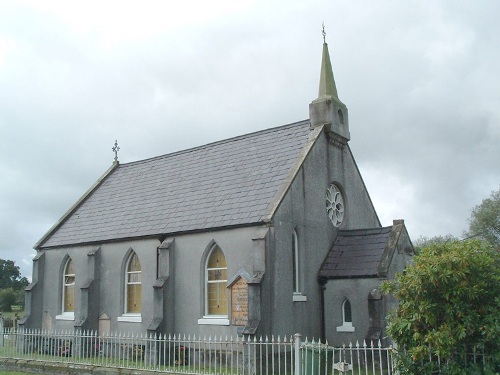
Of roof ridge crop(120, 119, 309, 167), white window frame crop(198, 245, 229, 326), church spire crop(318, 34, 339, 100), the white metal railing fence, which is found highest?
church spire crop(318, 34, 339, 100)

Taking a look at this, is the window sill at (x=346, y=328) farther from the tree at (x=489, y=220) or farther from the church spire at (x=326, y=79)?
the tree at (x=489, y=220)

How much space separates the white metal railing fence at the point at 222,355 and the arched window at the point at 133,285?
1.88 metres

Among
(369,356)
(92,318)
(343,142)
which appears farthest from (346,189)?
(92,318)

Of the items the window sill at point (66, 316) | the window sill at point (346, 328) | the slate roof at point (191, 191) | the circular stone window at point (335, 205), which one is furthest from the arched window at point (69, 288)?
the window sill at point (346, 328)

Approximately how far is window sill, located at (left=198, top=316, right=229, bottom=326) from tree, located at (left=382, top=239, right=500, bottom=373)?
9.86 m

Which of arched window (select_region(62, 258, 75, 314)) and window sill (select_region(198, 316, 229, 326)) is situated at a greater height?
arched window (select_region(62, 258, 75, 314))

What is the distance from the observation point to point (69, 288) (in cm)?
2780

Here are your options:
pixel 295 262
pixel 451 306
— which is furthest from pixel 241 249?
pixel 451 306

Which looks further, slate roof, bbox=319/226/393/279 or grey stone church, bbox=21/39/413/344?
slate roof, bbox=319/226/393/279

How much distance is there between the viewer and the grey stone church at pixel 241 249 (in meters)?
19.5

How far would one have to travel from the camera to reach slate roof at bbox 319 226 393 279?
20.0 metres

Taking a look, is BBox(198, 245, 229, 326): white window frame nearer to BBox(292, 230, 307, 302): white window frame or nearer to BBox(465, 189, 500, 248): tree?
BBox(292, 230, 307, 302): white window frame

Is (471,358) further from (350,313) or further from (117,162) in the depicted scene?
(117,162)

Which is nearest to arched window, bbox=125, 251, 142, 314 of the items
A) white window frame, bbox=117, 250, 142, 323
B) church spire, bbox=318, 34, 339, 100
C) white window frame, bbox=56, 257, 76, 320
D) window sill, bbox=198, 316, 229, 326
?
white window frame, bbox=117, 250, 142, 323
